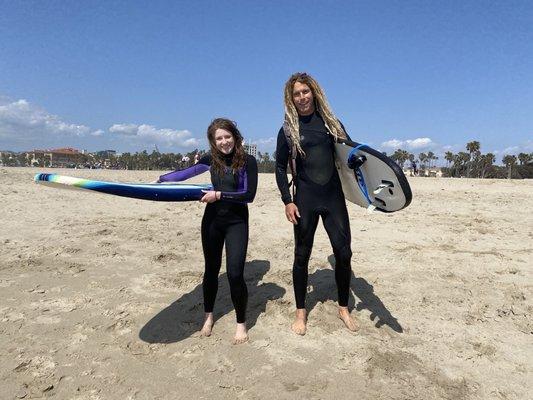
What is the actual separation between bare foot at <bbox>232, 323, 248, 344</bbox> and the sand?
8cm

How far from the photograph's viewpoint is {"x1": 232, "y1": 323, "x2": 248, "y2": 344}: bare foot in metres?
3.26

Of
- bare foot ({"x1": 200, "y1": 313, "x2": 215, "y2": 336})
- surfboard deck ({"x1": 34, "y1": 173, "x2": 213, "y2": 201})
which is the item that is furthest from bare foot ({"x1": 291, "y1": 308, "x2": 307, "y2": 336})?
surfboard deck ({"x1": 34, "y1": 173, "x2": 213, "y2": 201})

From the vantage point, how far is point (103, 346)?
3.16 metres

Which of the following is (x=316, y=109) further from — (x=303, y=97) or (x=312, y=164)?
(x=312, y=164)

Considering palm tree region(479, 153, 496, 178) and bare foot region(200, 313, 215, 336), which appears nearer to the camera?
bare foot region(200, 313, 215, 336)

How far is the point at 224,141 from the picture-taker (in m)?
3.18

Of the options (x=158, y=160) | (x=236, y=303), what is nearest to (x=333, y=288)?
(x=236, y=303)

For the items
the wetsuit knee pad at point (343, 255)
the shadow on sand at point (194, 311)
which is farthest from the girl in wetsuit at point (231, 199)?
the wetsuit knee pad at point (343, 255)

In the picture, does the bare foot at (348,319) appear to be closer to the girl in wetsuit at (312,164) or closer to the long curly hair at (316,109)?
the girl in wetsuit at (312,164)

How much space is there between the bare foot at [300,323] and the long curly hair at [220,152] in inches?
56.3

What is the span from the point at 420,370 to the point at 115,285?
332 centimetres

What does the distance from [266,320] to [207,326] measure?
0.58 meters

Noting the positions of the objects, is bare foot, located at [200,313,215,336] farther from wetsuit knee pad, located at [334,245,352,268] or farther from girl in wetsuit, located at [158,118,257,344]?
wetsuit knee pad, located at [334,245,352,268]

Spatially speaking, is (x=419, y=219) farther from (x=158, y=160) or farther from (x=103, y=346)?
(x=158, y=160)
